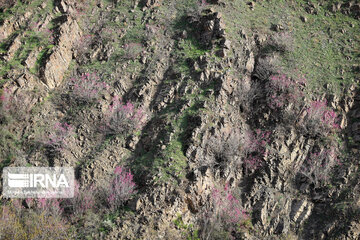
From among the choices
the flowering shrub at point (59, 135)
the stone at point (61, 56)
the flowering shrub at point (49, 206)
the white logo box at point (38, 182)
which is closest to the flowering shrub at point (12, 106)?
the flowering shrub at point (59, 135)

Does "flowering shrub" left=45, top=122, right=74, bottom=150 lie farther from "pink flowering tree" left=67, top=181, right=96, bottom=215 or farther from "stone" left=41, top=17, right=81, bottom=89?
"stone" left=41, top=17, right=81, bottom=89

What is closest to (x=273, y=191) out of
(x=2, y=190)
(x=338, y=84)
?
(x=338, y=84)

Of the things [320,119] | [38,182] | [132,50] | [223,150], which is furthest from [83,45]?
[320,119]


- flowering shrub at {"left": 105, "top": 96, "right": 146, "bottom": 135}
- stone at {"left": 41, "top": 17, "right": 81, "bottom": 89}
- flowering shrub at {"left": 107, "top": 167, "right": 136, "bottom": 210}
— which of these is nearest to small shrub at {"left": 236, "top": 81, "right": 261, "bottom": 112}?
flowering shrub at {"left": 105, "top": 96, "right": 146, "bottom": 135}

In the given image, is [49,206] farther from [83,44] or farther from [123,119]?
[83,44]

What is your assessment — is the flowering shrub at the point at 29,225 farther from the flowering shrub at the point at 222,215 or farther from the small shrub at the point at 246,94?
the small shrub at the point at 246,94
